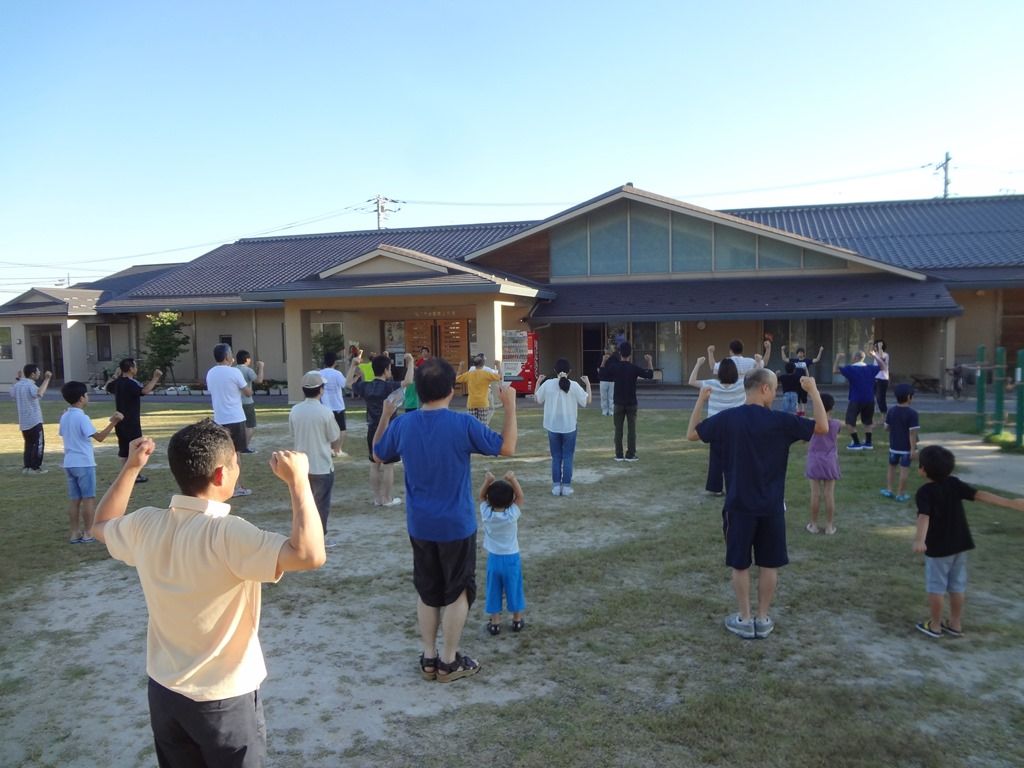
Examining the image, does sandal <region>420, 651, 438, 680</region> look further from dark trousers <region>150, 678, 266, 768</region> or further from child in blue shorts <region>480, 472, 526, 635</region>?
dark trousers <region>150, 678, 266, 768</region>

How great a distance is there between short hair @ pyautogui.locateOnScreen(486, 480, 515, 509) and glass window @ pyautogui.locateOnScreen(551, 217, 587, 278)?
18334mm

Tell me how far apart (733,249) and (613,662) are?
18623mm

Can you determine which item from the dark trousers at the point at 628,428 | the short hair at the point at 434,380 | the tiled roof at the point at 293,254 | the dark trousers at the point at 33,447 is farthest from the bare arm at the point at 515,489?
the tiled roof at the point at 293,254

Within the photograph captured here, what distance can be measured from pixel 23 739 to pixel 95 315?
2732cm

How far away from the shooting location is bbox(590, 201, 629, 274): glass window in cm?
2206

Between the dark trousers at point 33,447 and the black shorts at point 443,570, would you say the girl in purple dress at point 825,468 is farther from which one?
the dark trousers at point 33,447

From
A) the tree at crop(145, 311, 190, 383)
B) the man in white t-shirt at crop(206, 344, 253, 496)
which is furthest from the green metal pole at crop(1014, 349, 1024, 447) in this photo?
the tree at crop(145, 311, 190, 383)

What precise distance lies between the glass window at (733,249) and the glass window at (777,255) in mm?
212

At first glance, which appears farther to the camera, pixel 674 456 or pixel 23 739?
pixel 674 456

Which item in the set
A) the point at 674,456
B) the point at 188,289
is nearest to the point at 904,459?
the point at 674,456

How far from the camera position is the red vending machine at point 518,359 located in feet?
66.6

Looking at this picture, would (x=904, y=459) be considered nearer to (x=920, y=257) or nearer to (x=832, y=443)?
(x=832, y=443)

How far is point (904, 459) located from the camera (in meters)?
7.96

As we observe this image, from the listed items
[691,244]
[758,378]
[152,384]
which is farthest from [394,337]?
[758,378]
